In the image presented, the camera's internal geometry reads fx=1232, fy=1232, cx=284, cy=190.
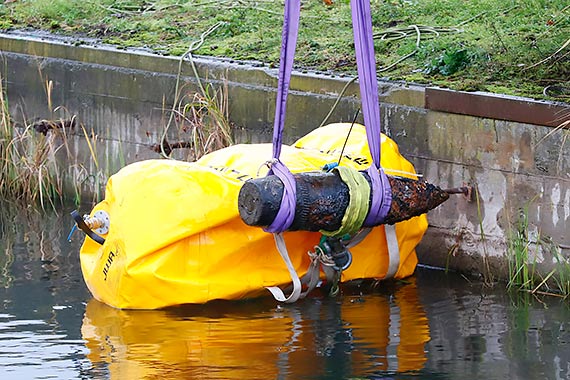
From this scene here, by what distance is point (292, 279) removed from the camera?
6.45 metres

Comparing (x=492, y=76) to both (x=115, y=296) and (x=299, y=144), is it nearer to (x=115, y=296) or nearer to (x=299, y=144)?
(x=299, y=144)

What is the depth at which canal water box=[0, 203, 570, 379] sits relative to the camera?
554cm

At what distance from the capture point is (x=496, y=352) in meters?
5.81

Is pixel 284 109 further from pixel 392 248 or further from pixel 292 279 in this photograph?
pixel 392 248

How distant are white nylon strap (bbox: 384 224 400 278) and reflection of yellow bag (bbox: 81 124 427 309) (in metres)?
0.41

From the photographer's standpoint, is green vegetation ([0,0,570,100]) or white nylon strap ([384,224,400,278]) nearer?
white nylon strap ([384,224,400,278])

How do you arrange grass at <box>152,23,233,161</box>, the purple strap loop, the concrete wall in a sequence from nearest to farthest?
the purple strap loop → the concrete wall → grass at <box>152,23,233,161</box>

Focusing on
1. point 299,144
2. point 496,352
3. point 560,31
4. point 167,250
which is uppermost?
point 560,31

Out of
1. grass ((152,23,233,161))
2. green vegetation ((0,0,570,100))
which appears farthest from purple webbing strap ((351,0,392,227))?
grass ((152,23,233,161))

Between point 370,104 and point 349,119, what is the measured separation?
157 centimetres

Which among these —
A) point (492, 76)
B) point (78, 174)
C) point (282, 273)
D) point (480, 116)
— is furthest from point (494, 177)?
point (78, 174)

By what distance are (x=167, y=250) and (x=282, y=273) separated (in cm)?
67

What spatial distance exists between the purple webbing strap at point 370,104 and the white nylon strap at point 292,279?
437 mm

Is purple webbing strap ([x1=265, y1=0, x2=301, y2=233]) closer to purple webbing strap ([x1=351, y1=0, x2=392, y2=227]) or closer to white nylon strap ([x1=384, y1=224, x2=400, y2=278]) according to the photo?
purple webbing strap ([x1=351, y1=0, x2=392, y2=227])
